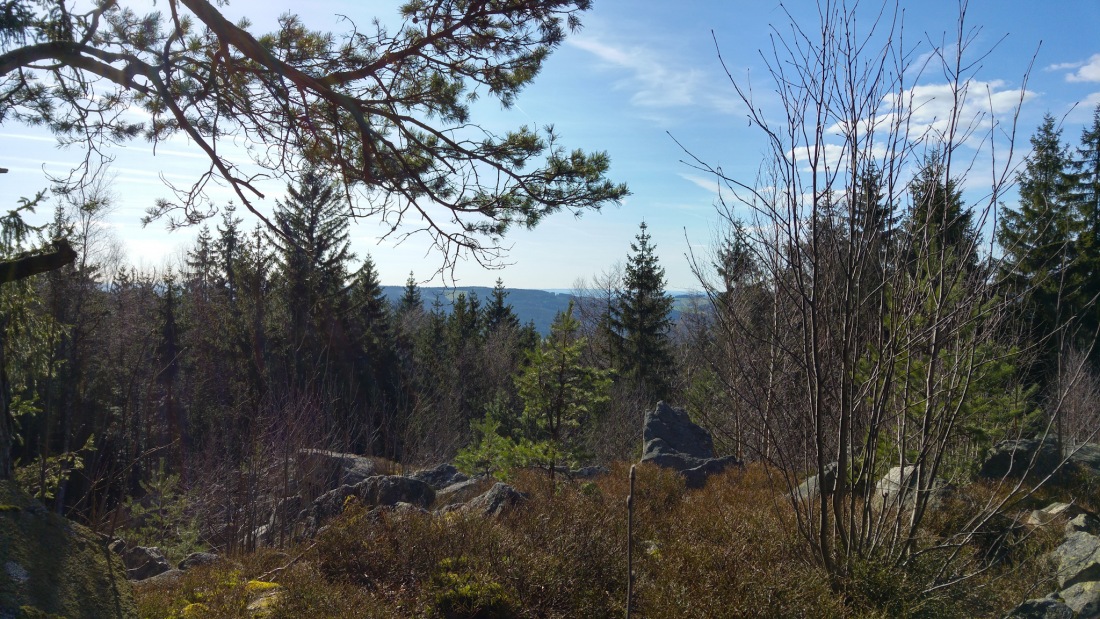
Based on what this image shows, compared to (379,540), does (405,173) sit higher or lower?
higher

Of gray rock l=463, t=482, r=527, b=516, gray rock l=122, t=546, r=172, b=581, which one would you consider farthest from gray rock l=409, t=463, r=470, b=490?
gray rock l=463, t=482, r=527, b=516

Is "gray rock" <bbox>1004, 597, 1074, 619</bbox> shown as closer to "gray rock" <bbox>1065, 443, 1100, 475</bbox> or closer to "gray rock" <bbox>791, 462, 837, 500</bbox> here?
"gray rock" <bbox>791, 462, 837, 500</bbox>

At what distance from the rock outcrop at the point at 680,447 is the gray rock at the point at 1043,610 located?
4.43 m

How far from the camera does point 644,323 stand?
2805 cm

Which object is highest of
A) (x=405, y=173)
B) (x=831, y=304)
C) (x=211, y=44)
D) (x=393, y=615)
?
(x=211, y=44)

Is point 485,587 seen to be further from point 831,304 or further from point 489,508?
point 831,304

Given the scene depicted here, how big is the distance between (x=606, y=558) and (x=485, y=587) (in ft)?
3.40

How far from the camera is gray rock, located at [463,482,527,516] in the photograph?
6.24 meters

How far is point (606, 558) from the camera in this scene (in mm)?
4910

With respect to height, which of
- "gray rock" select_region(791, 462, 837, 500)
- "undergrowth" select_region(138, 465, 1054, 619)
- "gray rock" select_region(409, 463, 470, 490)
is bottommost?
"gray rock" select_region(409, 463, 470, 490)

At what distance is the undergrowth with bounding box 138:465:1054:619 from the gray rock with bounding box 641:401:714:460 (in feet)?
20.3

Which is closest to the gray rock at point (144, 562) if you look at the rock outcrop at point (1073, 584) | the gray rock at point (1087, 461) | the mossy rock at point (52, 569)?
the mossy rock at point (52, 569)

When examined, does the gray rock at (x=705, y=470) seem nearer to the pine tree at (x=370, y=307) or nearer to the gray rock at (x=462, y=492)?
the gray rock at (x=462, y=492)

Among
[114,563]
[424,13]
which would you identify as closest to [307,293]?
[424,13]
